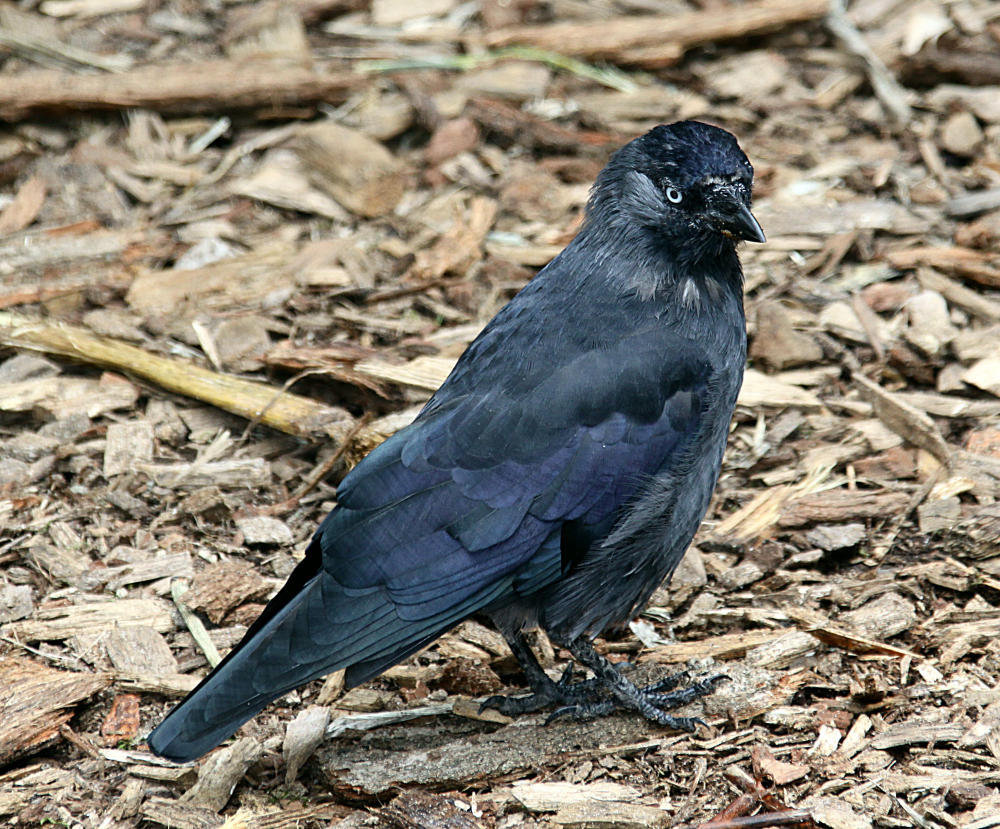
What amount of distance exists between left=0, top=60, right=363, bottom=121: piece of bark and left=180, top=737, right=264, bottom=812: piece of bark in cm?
464

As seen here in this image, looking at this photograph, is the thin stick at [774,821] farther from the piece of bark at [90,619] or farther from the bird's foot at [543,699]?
the piece of bark at [90,619]

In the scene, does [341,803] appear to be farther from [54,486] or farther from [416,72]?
[416,72]

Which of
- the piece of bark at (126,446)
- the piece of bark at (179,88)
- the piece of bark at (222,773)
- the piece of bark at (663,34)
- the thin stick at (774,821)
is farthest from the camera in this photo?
the piece of bark at (663,34)

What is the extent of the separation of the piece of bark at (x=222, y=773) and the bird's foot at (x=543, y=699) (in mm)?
919

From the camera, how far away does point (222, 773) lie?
440 centimetres

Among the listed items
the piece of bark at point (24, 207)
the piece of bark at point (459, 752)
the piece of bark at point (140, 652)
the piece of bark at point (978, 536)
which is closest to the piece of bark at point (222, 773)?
the piece of bark at point (459, 752)

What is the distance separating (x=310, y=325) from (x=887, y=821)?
149 inches

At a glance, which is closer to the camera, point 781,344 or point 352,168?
point 781,344

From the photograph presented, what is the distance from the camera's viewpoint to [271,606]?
4.44m

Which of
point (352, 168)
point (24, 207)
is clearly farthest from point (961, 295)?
point (24, 207)

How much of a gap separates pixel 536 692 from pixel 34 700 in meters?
1.88

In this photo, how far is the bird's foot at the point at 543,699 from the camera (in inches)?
192

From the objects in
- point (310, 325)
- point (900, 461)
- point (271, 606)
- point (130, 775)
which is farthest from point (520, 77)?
point (130, 775)

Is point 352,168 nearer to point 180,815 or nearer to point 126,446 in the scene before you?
point 126,446
